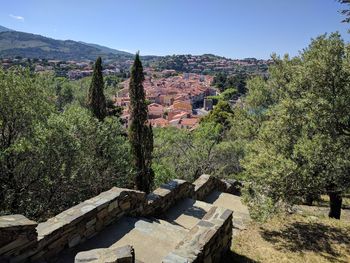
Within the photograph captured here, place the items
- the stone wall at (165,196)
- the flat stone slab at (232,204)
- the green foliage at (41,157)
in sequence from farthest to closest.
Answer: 1. the flat stone slab at (232,204)
2. the green foliage at (41,157)
3. the stone wall at (165,196)

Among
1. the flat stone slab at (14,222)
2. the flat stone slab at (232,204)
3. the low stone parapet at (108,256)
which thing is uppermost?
the flat stone slab at (14,222)

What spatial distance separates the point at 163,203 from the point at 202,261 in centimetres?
345

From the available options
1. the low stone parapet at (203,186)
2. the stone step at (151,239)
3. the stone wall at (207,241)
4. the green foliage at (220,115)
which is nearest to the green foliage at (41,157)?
the low stone parapet at (203,186)

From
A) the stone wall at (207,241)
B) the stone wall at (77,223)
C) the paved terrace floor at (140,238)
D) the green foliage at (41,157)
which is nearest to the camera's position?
the stone wall at (207,241)

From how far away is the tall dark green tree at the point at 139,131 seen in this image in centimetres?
1331

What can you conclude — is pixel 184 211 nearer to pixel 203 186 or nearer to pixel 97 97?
pixel 203 186

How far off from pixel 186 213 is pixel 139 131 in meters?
5.78

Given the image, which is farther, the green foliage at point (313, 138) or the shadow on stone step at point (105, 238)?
the green foliage at point (313, 138)

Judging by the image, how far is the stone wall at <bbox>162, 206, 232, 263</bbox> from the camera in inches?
190

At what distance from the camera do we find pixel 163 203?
8.56 m

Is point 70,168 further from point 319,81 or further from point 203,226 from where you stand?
point 319,81

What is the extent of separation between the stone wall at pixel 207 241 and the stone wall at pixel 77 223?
191cm

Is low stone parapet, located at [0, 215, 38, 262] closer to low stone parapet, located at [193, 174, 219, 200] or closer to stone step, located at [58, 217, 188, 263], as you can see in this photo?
stone step, located at [58, 217, 188, 263]

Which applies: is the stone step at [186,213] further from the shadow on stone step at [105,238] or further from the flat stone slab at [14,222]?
the flat stone slab at [14,222]
